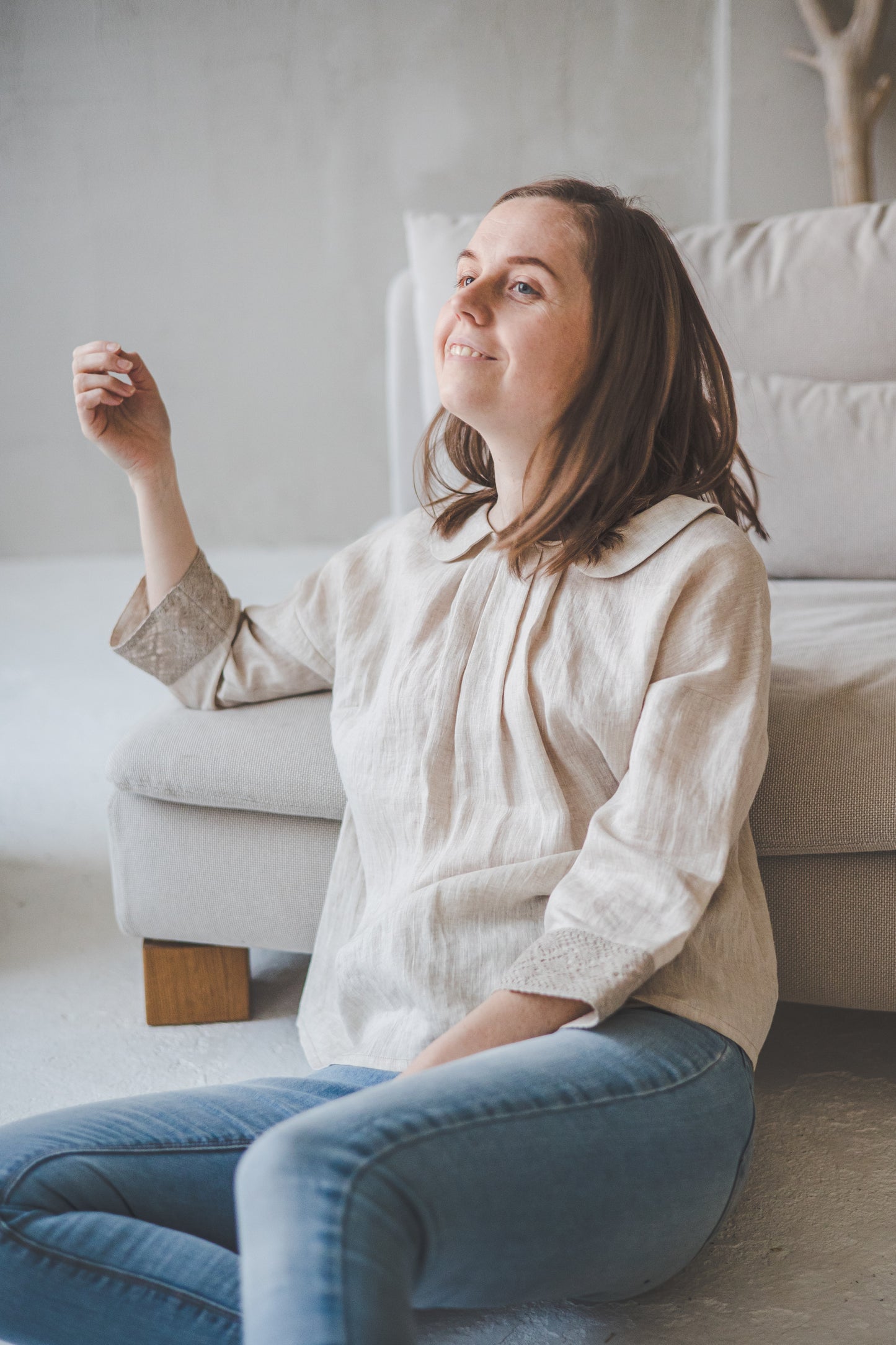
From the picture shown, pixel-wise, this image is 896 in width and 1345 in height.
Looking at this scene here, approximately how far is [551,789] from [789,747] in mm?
296

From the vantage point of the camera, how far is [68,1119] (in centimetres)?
78

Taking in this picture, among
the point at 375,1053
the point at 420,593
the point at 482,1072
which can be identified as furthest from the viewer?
the point at 420,593

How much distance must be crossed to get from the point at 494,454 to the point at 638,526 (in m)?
0.14

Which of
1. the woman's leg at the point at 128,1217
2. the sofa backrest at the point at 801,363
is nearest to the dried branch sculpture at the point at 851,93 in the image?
the sofa backrest at the point at 801,363

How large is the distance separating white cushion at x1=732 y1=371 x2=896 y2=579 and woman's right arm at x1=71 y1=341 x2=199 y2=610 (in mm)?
856

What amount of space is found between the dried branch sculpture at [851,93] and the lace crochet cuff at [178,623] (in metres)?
2.50

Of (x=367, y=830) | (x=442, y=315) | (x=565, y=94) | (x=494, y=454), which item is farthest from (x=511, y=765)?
(x=565, y=94)

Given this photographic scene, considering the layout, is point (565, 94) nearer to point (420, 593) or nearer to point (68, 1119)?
point (420, 593)

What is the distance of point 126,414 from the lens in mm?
1111

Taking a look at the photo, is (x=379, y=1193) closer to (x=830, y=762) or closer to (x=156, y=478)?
(x=830, y=762)

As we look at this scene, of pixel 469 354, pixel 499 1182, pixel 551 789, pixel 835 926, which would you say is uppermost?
pixel 469 354

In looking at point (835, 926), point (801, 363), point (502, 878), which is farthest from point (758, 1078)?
point (801, 363)

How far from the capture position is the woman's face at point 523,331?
3.01 ft

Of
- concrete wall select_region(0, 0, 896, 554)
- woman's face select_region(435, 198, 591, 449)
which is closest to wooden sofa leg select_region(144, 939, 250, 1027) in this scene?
woman's face select_region(435, 198, 591, 449)
